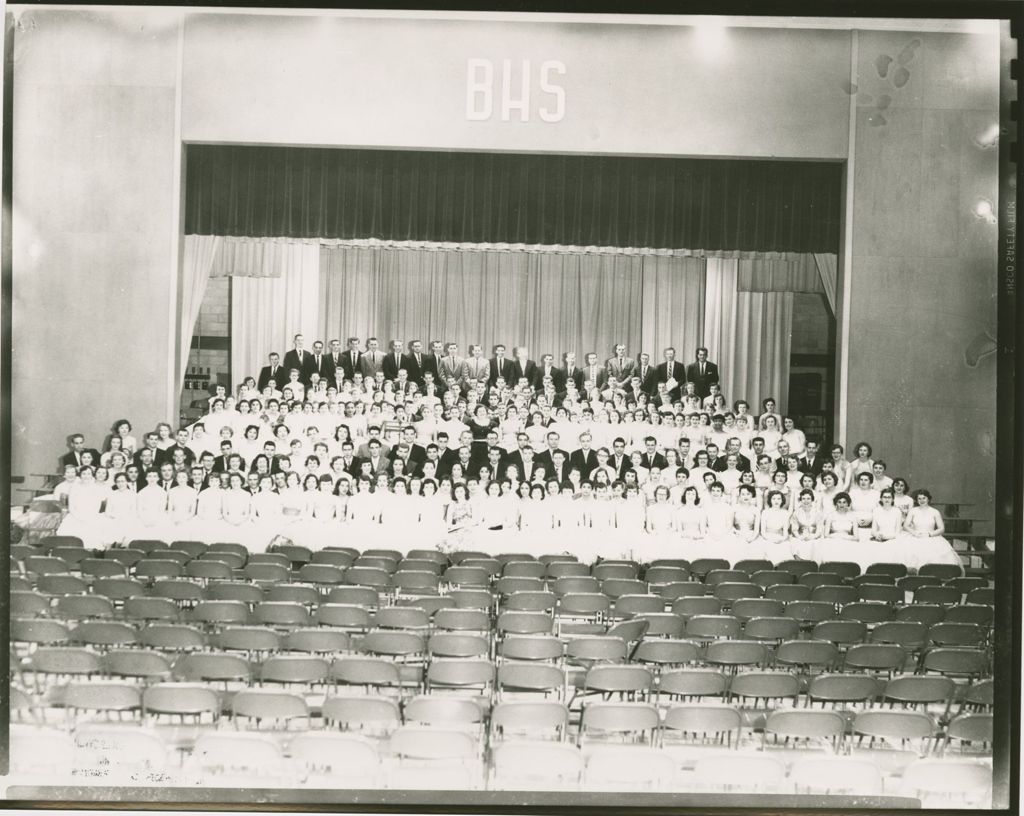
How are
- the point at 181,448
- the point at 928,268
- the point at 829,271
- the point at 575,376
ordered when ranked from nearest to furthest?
the point at 928,268 → the point at 181,448 → the point at 829,271 → the point at 575,376

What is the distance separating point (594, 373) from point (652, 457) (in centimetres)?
250

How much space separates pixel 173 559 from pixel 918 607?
5.30 m

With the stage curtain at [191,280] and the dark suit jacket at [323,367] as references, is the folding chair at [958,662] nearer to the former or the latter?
the dark suit jacket at [323,367]

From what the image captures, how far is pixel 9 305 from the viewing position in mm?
5895

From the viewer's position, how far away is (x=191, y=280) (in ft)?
37.7

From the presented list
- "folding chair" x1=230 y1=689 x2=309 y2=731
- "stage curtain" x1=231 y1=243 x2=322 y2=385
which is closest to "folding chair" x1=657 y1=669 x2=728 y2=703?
"folding chair" x1=230 y1=689 x2=309 y2=731

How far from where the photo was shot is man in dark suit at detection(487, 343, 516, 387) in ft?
40.3

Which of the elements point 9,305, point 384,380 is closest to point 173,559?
point 9,305

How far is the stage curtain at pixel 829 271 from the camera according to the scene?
11.3 m

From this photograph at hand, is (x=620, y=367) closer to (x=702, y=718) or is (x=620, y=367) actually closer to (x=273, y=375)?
(x=273, y=375)

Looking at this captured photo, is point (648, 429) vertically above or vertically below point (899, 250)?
below

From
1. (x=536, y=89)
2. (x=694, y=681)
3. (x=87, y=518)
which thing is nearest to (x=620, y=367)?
(x=536, y=89)

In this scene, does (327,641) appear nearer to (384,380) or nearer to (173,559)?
(173,559)

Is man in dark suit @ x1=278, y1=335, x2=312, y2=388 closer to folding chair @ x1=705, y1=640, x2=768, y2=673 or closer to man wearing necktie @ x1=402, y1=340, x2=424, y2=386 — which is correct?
man wearing necktie @ x1=402, y1=340, x2=424, y2=386
